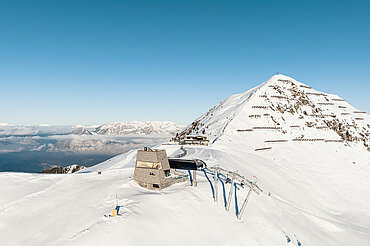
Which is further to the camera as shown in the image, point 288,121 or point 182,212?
point 288,121

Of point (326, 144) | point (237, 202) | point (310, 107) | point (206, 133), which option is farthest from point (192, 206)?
point (310, 107)

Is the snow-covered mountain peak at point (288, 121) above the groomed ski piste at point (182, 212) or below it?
above

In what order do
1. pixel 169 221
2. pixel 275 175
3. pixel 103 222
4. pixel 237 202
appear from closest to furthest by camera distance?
1. pixel 103 222
2. pixel 169 221
3. pixel 237 202
4. pixel 275 175

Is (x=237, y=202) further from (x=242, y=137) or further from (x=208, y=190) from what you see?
(x=242, y=137)

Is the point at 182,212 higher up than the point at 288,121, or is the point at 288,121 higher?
the point at 288,121

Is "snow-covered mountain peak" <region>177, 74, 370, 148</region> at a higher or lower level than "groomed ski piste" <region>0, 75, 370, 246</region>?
higher

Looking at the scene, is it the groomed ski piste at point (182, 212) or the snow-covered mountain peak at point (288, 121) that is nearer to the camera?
the groomed ski piste at point (182, 212)

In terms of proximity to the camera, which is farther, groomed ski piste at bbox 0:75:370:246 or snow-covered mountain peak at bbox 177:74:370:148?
snow-covered mountain peak at bbox 177:74:370:148

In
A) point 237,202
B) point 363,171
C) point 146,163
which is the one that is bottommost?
point 363,171
